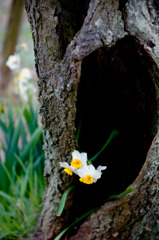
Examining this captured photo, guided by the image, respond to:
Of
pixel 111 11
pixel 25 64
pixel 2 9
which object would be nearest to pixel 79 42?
pixel 111 11

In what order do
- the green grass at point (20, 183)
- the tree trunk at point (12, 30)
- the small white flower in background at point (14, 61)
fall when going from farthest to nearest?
1. the tree trunk at point (12, 30)
2. the small white flower in background at point (14, 61)
3. the green grass at point (20, 183)

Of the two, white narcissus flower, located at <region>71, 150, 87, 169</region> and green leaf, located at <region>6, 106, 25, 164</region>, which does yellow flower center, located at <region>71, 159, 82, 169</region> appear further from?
green leaf, located at <region>6, 106, 25, 164</region>

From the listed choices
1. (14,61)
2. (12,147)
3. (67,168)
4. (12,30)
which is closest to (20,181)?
(12,147)

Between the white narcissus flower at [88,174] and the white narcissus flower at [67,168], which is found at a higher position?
the white narcissus flower at [67,168]

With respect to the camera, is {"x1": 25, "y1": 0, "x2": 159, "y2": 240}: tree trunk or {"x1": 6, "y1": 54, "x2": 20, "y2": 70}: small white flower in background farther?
{"x1": 6, "y1": 54, "x2": 20, "y2": 70}: small white flower in background

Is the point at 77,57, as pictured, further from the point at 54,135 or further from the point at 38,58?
the point at 54,135

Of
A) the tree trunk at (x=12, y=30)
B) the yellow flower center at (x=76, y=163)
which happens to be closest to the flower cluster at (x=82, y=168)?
the yellow flower center at (x=76, y=163)

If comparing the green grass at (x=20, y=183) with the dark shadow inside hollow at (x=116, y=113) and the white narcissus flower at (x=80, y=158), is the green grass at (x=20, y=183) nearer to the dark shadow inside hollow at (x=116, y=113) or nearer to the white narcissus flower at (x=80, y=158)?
the dark shadow inside hollow at (x=116, y=113)

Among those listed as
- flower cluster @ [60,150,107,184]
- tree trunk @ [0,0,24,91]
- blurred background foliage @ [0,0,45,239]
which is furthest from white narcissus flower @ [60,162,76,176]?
tree trunk @ [0,0,24,91]
